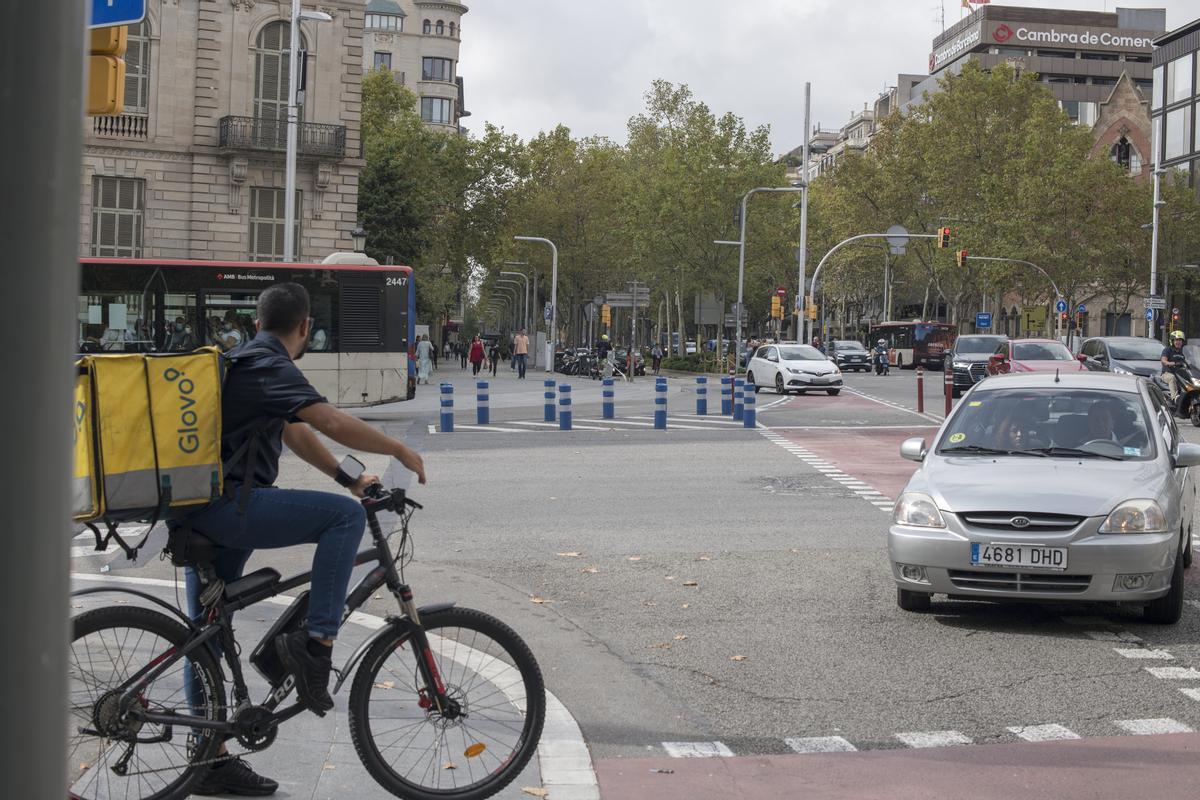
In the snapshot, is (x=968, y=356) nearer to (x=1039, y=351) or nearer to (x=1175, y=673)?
(x=1039, y=351)

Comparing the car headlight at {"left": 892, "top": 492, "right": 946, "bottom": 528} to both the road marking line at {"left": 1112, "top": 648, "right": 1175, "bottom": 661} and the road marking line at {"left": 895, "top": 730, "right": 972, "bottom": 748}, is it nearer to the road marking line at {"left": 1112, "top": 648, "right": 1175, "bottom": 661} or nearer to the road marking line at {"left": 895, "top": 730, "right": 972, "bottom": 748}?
the road marking line at {"left": 1112, "top": 648, "right": 1175, "bottom": 661}

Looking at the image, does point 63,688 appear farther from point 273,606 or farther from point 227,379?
point 273,606

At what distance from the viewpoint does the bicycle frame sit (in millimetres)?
4824

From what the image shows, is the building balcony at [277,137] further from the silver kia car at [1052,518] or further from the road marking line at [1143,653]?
the road marking line at [1143,653]

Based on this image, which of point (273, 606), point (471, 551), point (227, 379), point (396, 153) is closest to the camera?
point (227, 379)

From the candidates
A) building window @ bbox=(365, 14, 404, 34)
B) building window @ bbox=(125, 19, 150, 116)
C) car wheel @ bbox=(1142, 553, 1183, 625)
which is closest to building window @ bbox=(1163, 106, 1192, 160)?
building window @ bbox=(125, 19, 150, 116)

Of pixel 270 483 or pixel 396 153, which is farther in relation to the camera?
pixel 396 153

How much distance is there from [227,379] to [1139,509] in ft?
18.0

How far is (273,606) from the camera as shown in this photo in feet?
19.8

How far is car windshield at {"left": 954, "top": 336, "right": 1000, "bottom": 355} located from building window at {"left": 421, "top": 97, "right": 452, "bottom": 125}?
6904cm

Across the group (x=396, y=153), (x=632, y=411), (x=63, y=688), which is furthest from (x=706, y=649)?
(x=396, y=153)

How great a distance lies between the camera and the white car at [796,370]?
4206 cm

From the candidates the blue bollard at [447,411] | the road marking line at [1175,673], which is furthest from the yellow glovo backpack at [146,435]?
the blue bollard at [447,411]

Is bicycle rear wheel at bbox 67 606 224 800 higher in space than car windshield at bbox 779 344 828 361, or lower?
lower
